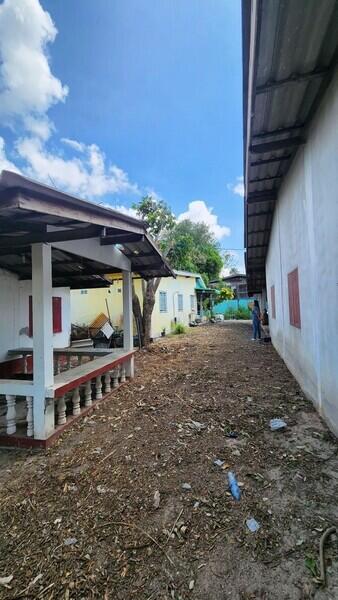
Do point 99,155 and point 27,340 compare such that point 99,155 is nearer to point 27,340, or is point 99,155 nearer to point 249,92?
point 27,340

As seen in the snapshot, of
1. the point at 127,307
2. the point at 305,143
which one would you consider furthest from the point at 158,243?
the point at 305,143

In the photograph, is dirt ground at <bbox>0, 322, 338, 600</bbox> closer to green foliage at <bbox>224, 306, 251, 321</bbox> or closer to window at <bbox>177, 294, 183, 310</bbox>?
window at <bbox>177, 294, 183, 310</bbox>

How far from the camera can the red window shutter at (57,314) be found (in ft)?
23.5

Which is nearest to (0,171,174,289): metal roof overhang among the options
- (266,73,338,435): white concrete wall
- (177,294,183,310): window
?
(266,73,338,435): white concrete wall

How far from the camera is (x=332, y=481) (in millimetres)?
2379

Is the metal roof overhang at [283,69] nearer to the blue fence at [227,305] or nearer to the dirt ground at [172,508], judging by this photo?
the dirt ground at [172,508]

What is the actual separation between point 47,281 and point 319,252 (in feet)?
11.5

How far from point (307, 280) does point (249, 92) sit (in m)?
2.65

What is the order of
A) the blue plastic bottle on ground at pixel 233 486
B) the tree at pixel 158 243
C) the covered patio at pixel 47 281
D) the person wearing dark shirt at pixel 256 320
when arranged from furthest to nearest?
the tree at pixel 158 243, the person wearing dark shirt at pixel 256 320, the covered patio at pixel 47 281, the blue plastic bottle on ground at pixel 233 486

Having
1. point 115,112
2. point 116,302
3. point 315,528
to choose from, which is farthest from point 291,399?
point 116,302

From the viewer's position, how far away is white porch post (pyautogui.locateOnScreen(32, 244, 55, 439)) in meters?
3.19

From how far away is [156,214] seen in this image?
13.1 metres

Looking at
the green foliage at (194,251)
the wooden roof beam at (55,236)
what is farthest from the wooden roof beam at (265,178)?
the green foliage at (194,251)

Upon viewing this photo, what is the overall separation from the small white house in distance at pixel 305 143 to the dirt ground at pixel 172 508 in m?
1.01
